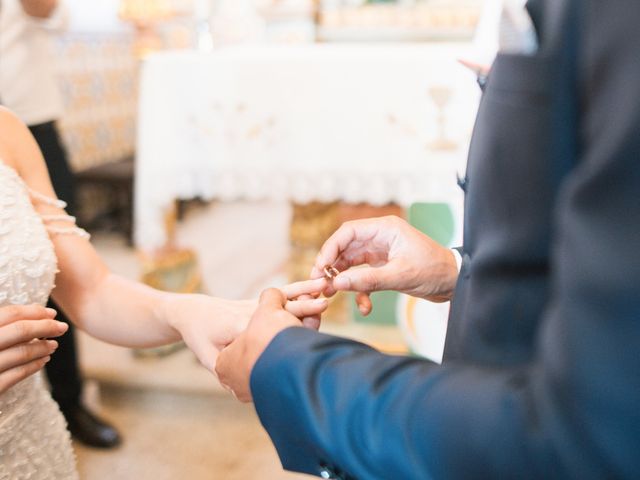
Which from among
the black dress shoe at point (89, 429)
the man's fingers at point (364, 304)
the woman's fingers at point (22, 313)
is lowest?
the black dress shoe at point (89, 429)

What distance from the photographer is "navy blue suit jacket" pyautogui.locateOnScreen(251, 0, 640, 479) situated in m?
0.48

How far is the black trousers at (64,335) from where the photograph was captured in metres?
2.12

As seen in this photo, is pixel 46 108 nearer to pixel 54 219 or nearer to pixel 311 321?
pixel 54 219

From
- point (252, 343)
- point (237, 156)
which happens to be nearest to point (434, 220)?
point (237, 156)

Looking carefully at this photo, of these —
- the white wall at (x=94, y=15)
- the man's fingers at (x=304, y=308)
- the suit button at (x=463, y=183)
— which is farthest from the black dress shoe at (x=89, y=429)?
the white wall at (x=94, y=15)

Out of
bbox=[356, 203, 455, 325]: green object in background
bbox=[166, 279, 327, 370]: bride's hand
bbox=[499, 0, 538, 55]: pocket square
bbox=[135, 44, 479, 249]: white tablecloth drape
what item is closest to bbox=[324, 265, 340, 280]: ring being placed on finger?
bbox=[166, 279, 327, 370]: bride's hand

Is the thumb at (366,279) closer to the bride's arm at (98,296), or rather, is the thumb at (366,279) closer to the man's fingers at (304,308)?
the man's fingers at (304,308)

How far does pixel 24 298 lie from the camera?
1.05 metres

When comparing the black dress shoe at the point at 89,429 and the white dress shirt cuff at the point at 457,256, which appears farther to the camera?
the black dress shoe at the point at 89,429

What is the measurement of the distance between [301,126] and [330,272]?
1252 millimetres

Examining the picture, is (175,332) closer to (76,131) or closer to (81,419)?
(81,419)

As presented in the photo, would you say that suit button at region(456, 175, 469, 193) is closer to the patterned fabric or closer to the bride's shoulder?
the bride's shoulder

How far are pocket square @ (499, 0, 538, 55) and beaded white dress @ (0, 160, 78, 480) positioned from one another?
766 millimetres

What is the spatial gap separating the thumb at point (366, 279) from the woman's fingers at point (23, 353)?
1.40ft
